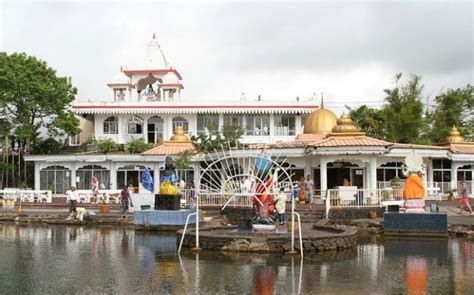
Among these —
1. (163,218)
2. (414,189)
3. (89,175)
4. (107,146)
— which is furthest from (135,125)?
(414,189)

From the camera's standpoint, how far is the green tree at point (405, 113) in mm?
42656

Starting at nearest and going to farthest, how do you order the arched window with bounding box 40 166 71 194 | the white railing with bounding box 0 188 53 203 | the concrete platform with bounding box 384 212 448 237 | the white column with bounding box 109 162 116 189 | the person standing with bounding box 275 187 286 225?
1. the person standing with bounding box 275 187 286 225
2. the concrete platform with bounding box 384 212 448 237
3. the white railing with bounding box 0 188 53 203
4. the white column with bounding box 109 162 116 189
5. the arched window with bounding box 40 166 71 194

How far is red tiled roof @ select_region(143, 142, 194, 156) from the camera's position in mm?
37594

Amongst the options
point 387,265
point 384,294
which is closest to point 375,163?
point 387,265

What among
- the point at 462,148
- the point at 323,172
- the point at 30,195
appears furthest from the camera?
the point at 462,148

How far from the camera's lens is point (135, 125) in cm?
4703

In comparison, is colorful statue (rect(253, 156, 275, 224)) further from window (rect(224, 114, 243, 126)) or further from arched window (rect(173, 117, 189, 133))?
arched window (rect(173, 117, 189, 133))

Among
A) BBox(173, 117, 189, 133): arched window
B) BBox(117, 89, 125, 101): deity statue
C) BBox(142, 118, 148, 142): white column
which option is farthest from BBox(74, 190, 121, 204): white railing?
BBox(117, 89, 125, 101): deity statue

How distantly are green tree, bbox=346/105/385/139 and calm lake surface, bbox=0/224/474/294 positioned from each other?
88.5 feet

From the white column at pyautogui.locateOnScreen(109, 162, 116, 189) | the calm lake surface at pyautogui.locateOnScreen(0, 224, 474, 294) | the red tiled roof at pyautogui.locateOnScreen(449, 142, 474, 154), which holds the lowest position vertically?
the calm lake surface at pyautogui.locateOnScreen(0, 224, 474, 294)

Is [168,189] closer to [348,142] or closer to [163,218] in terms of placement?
[163,218]

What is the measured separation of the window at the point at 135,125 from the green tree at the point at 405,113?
1823cm

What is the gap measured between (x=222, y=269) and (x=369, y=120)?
3521cm

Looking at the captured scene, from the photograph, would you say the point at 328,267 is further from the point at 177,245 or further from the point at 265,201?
the point at 177,245
